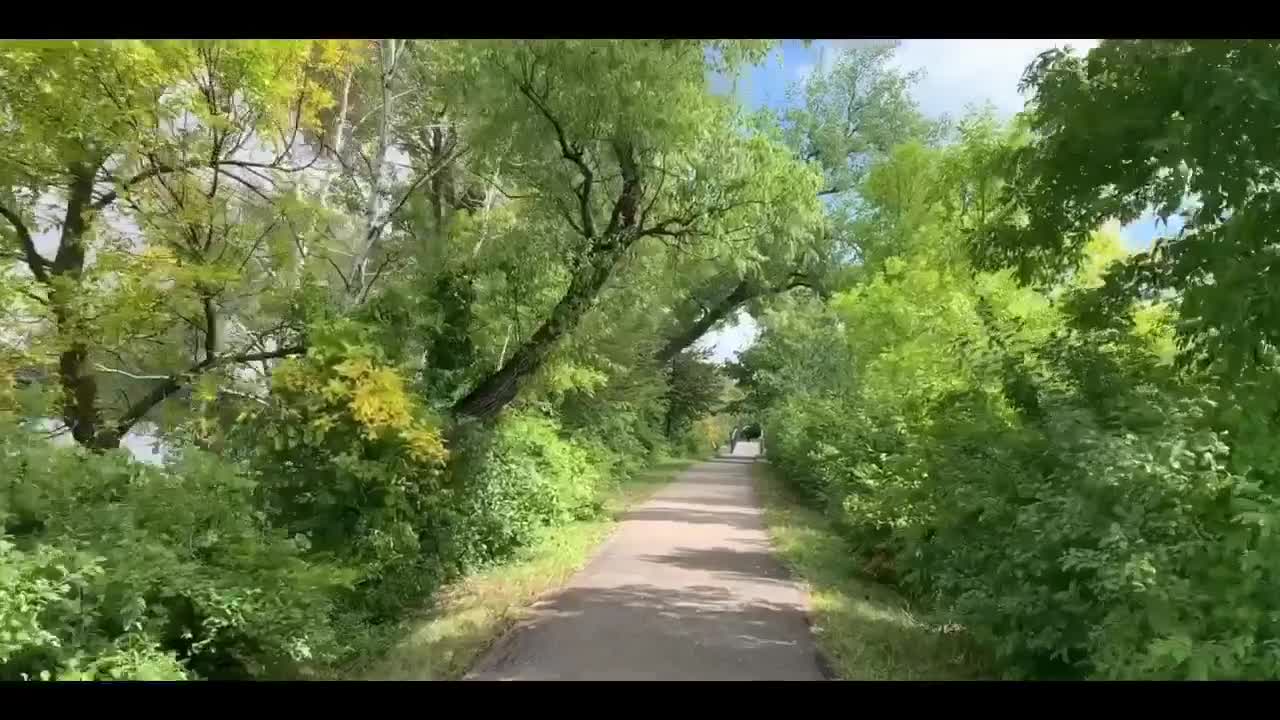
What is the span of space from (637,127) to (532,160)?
74.9 inches

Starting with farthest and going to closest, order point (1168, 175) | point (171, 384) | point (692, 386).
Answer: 1. point (692, 386)
2. point (171, 384)
3. point (1168, 175)

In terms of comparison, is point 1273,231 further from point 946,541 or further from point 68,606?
point 68,606

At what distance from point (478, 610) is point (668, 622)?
182 cm

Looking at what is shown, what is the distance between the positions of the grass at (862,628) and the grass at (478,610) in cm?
270

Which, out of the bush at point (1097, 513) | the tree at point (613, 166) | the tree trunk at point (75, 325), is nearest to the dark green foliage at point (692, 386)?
the tree at point (613, 166)

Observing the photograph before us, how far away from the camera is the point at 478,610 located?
310 inches

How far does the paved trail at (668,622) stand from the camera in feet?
19.8

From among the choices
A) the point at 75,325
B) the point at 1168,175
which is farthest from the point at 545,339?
the point at 1168,175

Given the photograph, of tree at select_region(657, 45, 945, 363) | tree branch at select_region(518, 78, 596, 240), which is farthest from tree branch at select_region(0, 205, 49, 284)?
tree at select_region(657, 45, 945, 363)

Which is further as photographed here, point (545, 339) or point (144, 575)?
point (545, 339)

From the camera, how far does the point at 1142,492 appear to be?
4.19 metres

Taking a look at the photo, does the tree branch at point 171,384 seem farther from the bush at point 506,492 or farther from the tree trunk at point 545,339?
the bush at point 506,492

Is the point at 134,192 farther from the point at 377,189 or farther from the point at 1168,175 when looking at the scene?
the point at 1168,175
